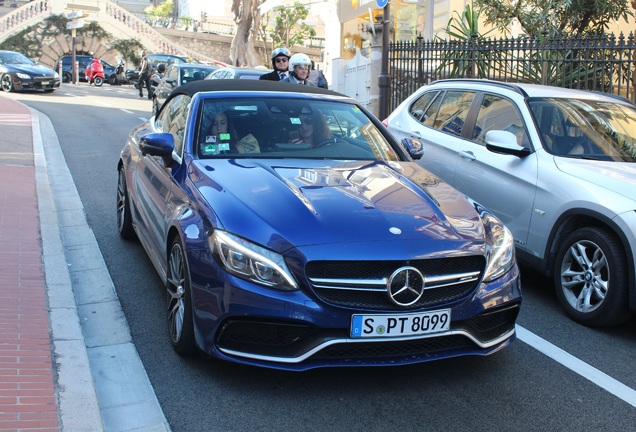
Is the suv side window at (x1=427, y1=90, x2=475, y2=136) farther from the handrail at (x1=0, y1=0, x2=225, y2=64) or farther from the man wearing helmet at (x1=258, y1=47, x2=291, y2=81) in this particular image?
the handrail at (x1=0, y1=0, x2=225, y2=64)

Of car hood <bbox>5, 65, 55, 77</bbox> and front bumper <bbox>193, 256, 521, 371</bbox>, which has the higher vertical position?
car hood <bbox>5, 65, 55, 77</bbox>

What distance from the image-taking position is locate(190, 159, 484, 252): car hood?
3971 mm

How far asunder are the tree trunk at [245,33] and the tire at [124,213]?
40.3 metres

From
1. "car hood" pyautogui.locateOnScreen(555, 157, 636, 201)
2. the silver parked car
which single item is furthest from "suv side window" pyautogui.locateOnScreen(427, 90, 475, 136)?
"car hood" pyautogui.locateOnScreen(555, 157, 636, 201)

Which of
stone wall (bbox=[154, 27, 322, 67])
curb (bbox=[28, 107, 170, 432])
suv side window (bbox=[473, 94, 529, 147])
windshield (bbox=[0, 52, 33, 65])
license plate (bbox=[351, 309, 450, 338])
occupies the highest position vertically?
stone wall (bbox=[154, 27, 322, 67])

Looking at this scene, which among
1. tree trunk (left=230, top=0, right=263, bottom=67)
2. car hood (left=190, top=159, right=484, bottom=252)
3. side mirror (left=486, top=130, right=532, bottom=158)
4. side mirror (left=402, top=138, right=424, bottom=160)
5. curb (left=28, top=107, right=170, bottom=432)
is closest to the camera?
curb (left=28, top=107, right=170, bottom=432)

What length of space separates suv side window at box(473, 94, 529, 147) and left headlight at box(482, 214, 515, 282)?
211 centimetres

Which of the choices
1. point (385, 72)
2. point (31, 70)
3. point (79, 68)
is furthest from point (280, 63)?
point (79, 68)

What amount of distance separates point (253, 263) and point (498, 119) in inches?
151

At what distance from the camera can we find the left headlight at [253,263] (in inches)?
150

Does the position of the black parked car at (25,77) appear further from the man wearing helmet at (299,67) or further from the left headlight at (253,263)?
the left headlight at (253,263)

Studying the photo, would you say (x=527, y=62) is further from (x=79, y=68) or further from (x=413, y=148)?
(x=79, y=68)

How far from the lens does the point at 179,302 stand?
4477mm

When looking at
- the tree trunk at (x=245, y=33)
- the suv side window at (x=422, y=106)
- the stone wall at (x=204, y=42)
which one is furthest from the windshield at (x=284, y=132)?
the stone wall at (x=204, y=42)
